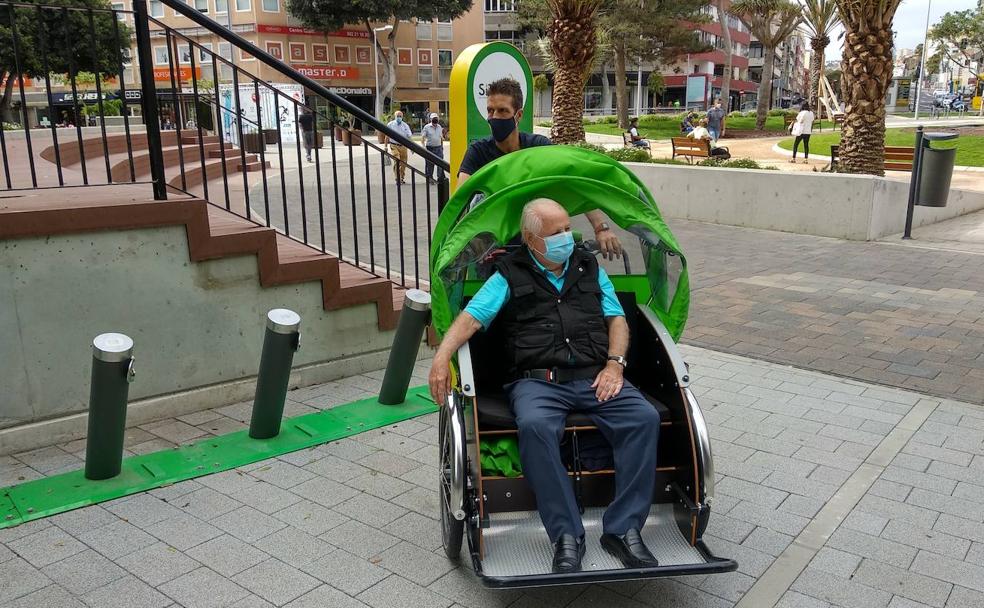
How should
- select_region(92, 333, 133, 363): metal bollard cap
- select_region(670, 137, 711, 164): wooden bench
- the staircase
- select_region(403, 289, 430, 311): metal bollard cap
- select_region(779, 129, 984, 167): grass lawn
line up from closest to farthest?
select_region(92, 333, 133, 363): metal bollard cap → the staircase → select_region(403, 289, 430, 311): metal bollard cap → select_region(670, 137, 711, 164): wooden bench → select_region(779, 129, 984, 167): grass lawn

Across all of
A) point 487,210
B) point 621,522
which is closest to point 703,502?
point 621,522

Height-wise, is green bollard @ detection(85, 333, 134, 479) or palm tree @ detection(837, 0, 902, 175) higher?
palm tree @ detection(837, 0, 902, 175)

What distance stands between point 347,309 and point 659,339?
2.82m

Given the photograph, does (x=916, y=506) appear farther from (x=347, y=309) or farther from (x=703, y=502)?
(x=347, y=309)

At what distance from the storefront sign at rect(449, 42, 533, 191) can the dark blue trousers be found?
307 centimetres

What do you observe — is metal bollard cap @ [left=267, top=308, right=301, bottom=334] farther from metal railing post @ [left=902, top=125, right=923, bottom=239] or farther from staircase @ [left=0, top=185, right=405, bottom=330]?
metal railing post @ [left=902, top=125, right=923, bottom=239]

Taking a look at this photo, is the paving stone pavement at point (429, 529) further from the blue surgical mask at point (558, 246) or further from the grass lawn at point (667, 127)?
the grass lawn at point (667, 127)

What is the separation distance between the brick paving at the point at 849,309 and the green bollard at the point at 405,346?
271 centimetres

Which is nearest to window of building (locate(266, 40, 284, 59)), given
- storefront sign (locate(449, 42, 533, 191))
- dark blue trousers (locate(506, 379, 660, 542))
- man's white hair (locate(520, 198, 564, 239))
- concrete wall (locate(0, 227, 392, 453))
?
storefront sign (locate(449, 42, 533, 191))

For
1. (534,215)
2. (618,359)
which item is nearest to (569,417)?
(618,359)

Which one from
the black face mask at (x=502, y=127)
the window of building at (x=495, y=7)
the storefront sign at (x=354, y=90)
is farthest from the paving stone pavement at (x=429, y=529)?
the window of building at (x=495, y=7)

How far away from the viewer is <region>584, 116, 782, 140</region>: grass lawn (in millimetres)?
34531

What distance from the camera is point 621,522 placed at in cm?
282

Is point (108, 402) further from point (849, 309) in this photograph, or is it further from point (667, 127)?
point (667, 127)
